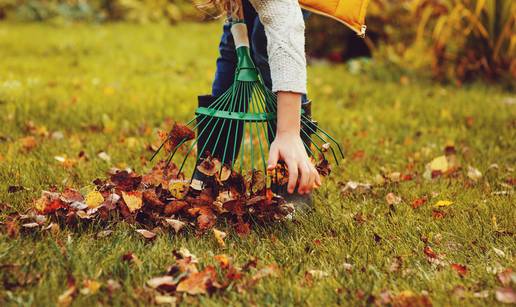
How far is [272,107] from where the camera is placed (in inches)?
81.6

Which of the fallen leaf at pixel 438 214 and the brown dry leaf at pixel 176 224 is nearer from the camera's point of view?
the brown dry leaf at pixel 176 224

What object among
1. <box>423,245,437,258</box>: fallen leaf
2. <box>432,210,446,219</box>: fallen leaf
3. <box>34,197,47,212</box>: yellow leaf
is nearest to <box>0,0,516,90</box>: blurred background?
<box>432,210,446,219</box>: fallen leaf

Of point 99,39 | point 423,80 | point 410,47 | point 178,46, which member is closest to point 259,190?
point 423,80

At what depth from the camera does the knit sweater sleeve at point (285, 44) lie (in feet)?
5.78

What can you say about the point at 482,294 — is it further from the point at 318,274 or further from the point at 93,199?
the point at 93,199

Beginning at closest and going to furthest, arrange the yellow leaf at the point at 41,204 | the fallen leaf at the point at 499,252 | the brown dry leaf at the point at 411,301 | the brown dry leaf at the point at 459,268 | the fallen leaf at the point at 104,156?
the brown dry leaf at the point at 411,301 → the brown dry leaf at the point at 459,268 → the fallen leaf at the point at 499,252 → the yellow leaf at the point at 41,204 → the fallen leaf at the point at 104,156

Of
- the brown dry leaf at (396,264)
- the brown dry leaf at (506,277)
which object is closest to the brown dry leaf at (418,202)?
the brown dry leaf at (396,264)

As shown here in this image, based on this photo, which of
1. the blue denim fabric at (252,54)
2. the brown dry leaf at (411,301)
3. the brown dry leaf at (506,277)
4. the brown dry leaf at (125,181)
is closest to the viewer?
the brown dry leaf at (411,301)

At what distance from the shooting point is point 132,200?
6.81 feet

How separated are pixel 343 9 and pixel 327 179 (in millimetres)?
924

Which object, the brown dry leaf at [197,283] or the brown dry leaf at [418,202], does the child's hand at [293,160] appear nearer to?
the brown dry leaf at [197,283]

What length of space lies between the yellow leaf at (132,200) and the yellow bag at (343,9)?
866 millimetres

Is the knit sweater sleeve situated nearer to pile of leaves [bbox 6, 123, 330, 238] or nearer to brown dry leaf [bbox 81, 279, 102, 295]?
pile of leaves [bbox 6, 123, 330, 238]

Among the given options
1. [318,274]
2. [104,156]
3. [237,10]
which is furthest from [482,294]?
[104,156]
